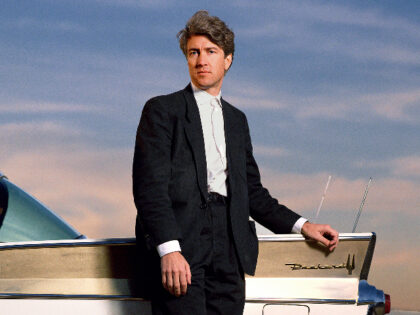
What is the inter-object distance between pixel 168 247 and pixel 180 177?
0.31m

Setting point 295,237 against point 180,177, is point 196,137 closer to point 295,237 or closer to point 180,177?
point 180,177

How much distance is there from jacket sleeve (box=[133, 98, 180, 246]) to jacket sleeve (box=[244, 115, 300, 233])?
56cm

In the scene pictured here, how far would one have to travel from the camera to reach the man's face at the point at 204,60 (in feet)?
9.14

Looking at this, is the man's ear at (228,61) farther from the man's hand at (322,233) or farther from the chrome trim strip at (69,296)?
the chrome trim strip at (69,296)

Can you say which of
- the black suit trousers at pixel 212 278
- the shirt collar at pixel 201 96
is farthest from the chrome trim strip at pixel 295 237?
the shirt collar at pixel 201 96

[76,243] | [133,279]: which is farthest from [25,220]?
[133,279]

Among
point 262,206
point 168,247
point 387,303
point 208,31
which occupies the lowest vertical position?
point 387,303

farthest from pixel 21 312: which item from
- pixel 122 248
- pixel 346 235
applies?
pixel 346 235

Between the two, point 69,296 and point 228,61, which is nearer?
point 228,61

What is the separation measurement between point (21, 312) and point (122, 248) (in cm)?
63

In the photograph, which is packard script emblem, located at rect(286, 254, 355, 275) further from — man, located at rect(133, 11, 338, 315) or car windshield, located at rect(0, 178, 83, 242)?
car windshield, located at rect(0, 178, 83, 242)

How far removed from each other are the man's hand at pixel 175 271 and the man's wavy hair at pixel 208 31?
36.7 inches

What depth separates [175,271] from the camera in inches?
95.4

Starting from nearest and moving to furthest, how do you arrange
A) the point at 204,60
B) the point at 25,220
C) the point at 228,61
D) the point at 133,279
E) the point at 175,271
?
1. the point at 175,271
2. the point at 204,60
3. the point at 228,61
4. the point at 133,279
5. the point at 25,220
